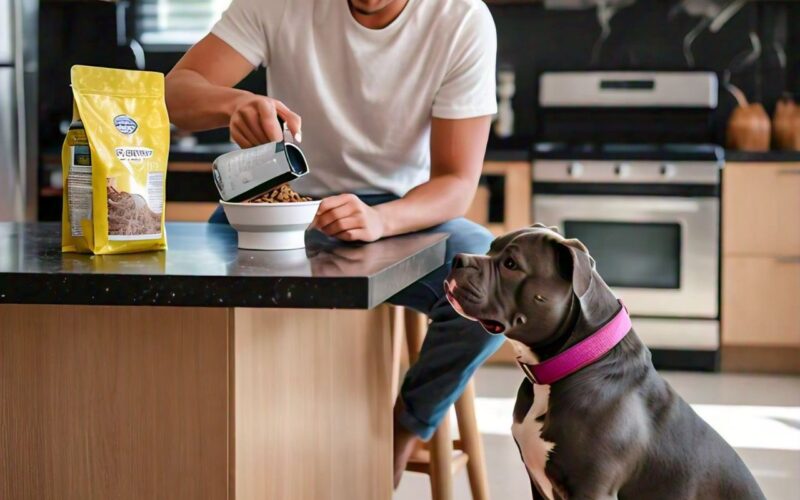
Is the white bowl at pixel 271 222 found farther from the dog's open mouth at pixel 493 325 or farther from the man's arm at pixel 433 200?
the dog's open mouth at pixel 493 325

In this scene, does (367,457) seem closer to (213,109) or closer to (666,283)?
(213,109)

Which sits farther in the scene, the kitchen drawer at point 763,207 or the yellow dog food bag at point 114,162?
the kitchen drawer at point 763,207

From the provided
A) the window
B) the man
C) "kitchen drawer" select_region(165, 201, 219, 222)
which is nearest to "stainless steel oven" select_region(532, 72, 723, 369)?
"kitchen drawer" select_region(165, 201, 219, 222)

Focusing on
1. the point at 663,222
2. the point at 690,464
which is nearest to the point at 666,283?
the point at 663,222

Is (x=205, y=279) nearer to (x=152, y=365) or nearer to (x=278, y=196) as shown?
(x=152, y=365)

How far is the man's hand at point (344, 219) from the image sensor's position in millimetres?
1674

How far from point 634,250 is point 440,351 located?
257cm

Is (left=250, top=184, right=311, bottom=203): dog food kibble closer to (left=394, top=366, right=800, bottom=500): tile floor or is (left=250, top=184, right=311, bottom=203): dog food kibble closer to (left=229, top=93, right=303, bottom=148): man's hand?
(left=229, top=93, right=303, bottom=148): man's hand

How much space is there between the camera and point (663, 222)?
4.46 m

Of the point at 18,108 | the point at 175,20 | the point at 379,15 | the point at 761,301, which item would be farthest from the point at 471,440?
the point at 175,20

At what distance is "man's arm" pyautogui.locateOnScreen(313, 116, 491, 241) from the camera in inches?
66.4

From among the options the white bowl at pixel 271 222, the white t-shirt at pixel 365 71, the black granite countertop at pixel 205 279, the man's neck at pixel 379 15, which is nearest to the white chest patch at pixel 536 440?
the black granite countertop at pixel 205 279

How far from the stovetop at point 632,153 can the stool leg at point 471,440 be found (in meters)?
2.24

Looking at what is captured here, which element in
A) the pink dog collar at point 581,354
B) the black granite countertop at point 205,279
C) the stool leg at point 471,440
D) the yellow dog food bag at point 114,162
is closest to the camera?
the black granite countertop at point 205,279
